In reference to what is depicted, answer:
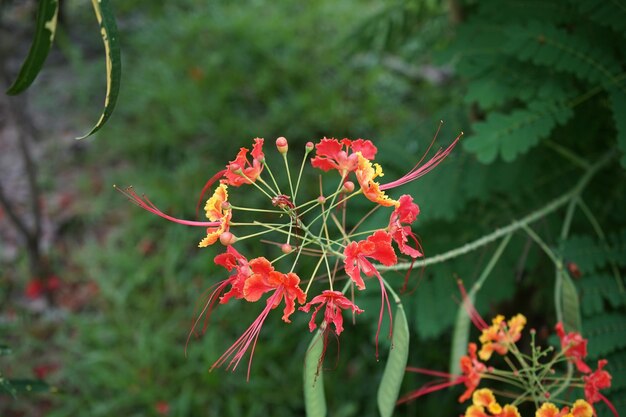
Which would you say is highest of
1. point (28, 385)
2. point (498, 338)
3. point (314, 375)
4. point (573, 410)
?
point (498, 338)

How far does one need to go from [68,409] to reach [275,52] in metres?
3.06

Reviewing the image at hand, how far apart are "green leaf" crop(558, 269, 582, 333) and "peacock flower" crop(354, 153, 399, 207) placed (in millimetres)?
659

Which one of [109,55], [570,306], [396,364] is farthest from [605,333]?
[109,55]

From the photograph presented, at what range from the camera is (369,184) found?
106cm

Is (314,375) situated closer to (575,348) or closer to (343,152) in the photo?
(343,152)

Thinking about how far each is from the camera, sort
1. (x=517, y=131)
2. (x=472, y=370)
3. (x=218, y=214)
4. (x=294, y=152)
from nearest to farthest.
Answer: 1. (x=218, y=214)
2. (x=472, y=370)
3. (x=517, y=131)
4. (x=294, y=152)

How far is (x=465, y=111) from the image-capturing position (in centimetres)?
250

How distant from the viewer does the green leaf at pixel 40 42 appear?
0.95 m

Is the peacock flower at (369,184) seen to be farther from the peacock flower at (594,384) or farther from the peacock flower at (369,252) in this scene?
the peacock flower at (594,384)

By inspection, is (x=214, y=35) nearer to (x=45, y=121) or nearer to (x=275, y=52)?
(x=275, y=52)

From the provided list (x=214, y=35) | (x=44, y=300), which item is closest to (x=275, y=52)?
(x=214, y=35)

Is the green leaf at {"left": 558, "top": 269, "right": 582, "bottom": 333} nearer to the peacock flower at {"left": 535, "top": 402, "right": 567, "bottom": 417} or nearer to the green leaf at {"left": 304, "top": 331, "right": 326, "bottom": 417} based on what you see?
the peacock flower at {"left": 535, "top": 402, "right": 567, "bottom": 417}

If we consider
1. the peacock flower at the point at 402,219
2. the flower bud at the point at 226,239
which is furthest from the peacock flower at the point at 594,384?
the flower bud at the point at 226,239

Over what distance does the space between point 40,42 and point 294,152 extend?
122 inches
